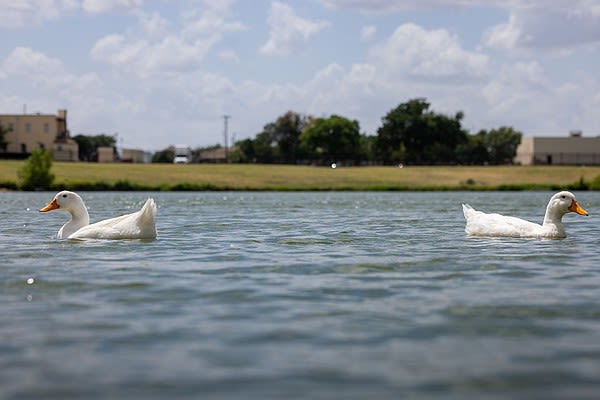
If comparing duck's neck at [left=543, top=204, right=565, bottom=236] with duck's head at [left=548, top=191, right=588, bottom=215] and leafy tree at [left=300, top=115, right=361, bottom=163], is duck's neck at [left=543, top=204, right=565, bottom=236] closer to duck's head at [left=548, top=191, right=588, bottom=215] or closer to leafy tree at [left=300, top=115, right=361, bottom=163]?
duck's head at [left=548, top=191, right=588, bottom=215]

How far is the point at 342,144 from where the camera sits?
15938cm

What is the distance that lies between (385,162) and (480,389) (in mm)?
149491

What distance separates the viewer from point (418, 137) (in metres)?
157

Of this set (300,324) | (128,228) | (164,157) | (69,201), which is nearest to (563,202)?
(128,228)

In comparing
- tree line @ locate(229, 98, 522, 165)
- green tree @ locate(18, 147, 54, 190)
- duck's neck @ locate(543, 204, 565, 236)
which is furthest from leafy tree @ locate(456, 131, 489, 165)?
duck's neck @ locate(543, 204, 565, 236)

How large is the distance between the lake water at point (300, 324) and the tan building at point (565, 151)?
137 meters

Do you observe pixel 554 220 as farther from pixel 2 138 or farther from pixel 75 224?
pixel 2 138

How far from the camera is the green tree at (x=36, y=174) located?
84.9m

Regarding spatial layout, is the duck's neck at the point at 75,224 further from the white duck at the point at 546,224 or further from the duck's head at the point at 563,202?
the duck's head at the point at 563,202

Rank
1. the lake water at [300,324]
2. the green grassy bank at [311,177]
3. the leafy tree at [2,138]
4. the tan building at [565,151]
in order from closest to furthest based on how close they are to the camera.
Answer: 1. the lake water at [300,324]
2. the green grassy bank at [311,177]
3. the leafy tree at [2,138]
4. the tan building at [565,151]

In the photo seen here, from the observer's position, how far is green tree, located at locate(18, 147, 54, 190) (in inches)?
3342

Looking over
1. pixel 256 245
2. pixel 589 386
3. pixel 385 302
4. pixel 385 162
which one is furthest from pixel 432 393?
pixel 385 162

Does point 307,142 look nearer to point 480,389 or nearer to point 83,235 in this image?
point 83,235

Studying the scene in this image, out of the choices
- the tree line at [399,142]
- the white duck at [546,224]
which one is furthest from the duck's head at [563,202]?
the tree line at [399,142]
